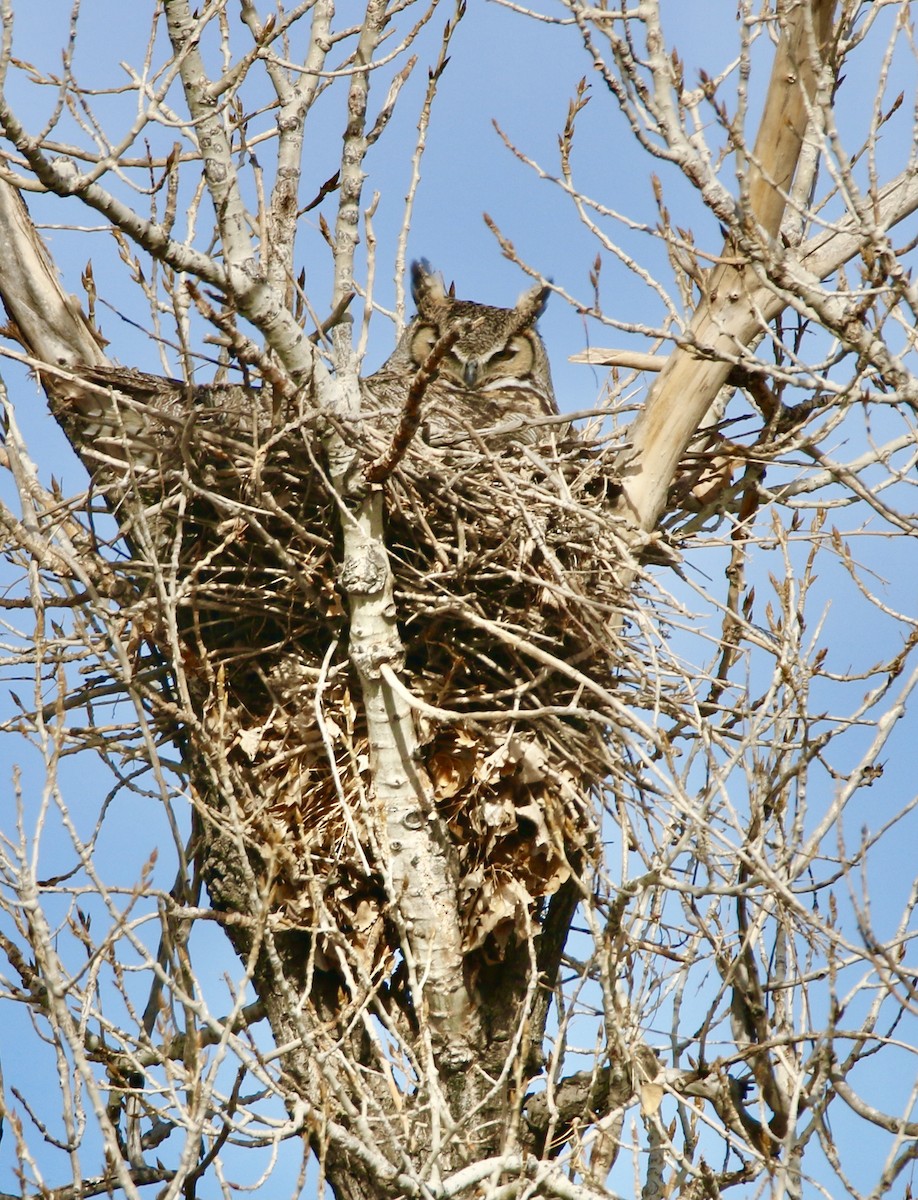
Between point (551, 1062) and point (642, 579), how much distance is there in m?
1.49

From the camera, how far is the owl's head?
17.0 ft

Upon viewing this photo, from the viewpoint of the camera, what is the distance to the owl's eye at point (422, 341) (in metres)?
5.48

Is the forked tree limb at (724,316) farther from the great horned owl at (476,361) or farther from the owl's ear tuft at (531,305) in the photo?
the owl's ear tuft at (531,305)

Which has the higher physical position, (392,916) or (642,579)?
(642,579)

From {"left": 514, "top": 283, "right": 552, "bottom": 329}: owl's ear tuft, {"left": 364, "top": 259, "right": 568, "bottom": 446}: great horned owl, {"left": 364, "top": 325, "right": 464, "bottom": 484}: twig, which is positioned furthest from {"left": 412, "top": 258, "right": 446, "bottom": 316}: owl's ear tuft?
{"left": 364, "top": 325, "right": 464, "bottom": 484}: twig

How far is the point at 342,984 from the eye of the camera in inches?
161

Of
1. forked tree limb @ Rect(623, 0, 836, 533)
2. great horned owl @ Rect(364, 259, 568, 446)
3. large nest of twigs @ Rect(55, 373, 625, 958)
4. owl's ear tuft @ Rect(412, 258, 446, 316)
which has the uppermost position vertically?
owl's ear tuft @ Rect(412, 258, 446, 316)

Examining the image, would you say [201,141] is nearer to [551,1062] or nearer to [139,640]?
[139,640]

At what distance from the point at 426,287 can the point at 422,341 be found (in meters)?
0.25

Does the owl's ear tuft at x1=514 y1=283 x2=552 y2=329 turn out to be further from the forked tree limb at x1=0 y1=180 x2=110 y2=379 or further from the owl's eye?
the forked tree limb at x1=0 y1=180 x2=110 y2=379

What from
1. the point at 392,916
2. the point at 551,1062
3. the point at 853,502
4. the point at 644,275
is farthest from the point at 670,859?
the point at 644,275

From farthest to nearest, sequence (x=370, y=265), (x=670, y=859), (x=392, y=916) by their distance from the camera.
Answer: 1. (x=370, y=265)
2. (x=392, y=916)
3. (x=670, y=859)

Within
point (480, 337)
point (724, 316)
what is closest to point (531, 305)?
point (480, 337)

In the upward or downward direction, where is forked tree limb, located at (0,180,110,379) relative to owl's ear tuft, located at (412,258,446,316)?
downward
